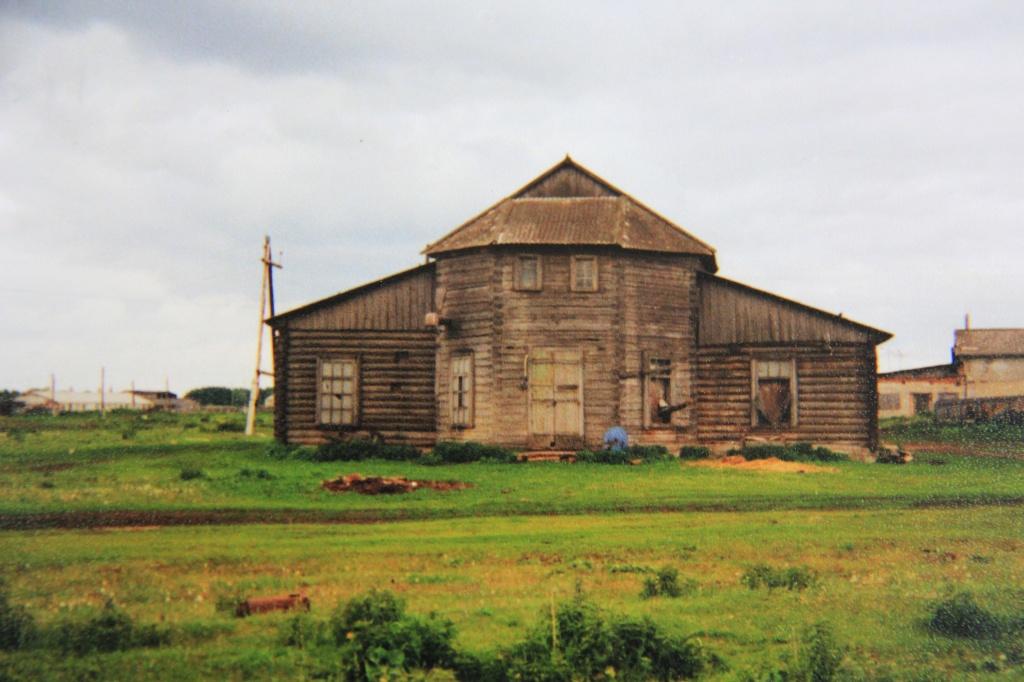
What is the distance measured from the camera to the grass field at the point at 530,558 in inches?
319

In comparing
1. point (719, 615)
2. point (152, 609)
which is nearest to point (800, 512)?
point (719, 615)

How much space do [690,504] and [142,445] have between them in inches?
809

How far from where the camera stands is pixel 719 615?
920cm

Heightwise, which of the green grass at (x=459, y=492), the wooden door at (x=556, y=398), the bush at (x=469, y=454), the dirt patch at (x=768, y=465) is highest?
the wooden door at (x=556, y=398)

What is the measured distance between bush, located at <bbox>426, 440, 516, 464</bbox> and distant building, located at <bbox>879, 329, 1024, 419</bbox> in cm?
3290

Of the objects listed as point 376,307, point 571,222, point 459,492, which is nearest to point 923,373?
point 571,222

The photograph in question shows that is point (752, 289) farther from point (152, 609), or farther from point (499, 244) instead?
point (152, 609)

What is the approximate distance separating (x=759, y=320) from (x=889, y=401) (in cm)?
3429

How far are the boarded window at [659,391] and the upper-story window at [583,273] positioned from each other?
3.04 metres

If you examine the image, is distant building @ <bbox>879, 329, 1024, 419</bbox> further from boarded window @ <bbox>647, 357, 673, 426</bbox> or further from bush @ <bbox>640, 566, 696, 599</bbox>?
bush @ <bbox>640, 566, 696, 599</bbox>

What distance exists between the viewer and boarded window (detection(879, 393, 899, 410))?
57.9m

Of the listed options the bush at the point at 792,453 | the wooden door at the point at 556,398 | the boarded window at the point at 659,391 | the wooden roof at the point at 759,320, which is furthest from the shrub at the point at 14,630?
the wooden roof at the point at 759,320

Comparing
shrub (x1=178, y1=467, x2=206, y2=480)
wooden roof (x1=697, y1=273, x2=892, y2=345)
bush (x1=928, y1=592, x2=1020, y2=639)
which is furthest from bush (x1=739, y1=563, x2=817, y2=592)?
wooden roof (x1=697, y1=273, x2=892, y2=345)

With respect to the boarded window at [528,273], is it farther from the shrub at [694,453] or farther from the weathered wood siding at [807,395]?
the shrub at [694,453]
